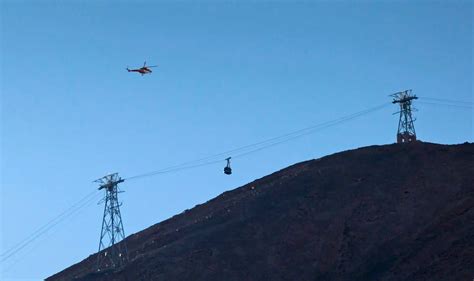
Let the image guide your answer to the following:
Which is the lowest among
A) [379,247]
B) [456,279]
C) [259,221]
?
[456,279]

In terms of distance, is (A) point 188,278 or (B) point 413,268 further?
(A) point 188,278

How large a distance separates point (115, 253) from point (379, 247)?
2671cm

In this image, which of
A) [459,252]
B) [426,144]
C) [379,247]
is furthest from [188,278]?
[426,144]

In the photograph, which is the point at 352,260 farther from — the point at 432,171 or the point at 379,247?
the point at 432,171

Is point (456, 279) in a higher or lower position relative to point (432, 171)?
lower

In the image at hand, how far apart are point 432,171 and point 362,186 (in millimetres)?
6766

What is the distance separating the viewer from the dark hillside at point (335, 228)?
9281 cm

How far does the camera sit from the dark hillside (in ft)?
305

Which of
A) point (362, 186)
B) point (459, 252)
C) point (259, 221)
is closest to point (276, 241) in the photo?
point (259, 221)

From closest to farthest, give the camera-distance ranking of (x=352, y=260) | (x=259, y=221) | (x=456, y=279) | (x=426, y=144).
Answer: (x=456, y=279) → (x=352, y=260) → (x=259, y=221) → (x=426, y=144)

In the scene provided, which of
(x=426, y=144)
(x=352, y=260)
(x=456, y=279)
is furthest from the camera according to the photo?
(x=426, y=144)

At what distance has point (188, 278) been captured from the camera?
96.7 m

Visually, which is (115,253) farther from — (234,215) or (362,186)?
(362,186)

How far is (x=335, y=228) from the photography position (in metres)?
101
